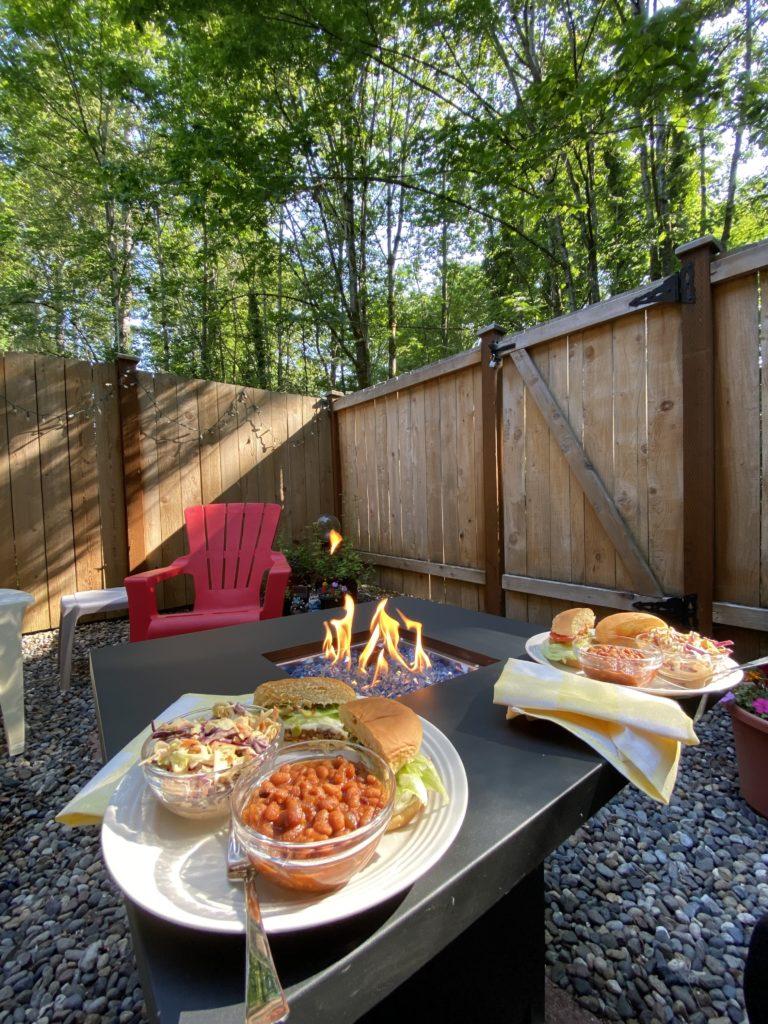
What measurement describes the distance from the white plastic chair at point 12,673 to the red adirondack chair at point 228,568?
0.51 meters

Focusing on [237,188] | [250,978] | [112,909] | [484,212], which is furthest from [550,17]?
[112,909]

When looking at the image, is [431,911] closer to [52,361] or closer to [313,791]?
[313,791]

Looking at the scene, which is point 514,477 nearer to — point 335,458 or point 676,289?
point 676,289

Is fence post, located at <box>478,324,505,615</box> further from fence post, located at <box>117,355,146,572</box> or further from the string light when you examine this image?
fence post, located at <box>117,355,146,572</box>

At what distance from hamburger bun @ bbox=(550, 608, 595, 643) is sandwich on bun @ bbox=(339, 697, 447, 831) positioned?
48 cm

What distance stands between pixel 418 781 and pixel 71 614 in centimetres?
247

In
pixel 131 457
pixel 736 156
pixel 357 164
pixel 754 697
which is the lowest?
pixel 754 697

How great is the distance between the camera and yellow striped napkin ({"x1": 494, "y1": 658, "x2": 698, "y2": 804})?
65 cm

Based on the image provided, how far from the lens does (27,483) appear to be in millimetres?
3133

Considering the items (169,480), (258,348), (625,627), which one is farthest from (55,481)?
(258,348)

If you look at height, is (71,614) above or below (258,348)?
below

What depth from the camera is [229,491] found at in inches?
158

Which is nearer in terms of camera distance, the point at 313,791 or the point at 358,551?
the point at 313,791

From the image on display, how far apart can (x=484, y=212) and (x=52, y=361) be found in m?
3.99
